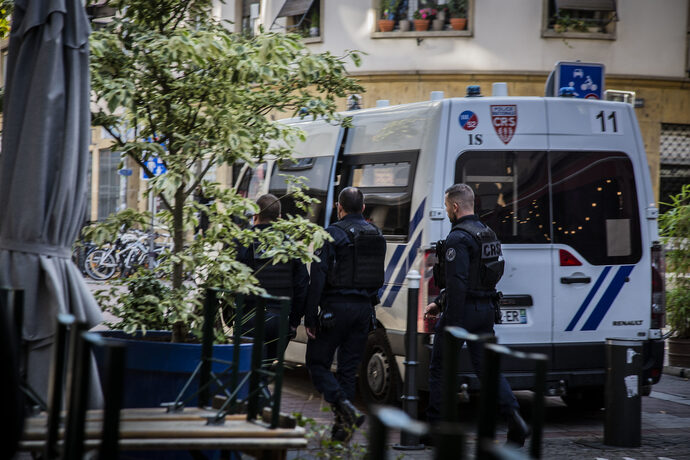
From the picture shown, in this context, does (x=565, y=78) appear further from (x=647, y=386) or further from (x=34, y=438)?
(x=34, y=438)

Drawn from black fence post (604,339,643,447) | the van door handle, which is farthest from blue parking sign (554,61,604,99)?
black fence post (604,339,643,447)

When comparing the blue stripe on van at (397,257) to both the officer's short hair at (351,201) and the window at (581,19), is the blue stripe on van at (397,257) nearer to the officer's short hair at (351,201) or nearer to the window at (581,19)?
the officer's short hair at (351,201)

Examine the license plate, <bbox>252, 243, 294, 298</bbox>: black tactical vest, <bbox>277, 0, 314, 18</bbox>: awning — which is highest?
<bbox>277, 0, 314, 18</bbox>: awning

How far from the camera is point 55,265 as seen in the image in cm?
485

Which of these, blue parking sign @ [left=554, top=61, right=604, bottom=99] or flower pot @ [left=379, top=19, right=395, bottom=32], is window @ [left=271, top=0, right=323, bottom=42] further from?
blue parking sign @ [left=554, top=61, right=604, bottom=99]

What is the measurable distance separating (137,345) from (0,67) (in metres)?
36.4

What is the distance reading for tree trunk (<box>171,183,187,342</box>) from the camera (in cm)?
587

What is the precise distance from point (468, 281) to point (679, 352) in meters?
5.54

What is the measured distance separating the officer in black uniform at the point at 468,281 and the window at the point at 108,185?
25.8m

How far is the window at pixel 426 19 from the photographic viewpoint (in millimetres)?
21000

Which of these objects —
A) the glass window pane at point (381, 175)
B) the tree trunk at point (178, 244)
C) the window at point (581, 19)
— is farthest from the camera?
the window at point (581, 19)

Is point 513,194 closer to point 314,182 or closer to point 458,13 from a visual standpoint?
point 314,182

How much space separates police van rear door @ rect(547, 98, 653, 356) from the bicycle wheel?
17215 millimetres

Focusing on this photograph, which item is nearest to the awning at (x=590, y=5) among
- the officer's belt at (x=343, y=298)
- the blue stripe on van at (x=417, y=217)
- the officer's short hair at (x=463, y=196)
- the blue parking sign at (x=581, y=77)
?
the blue parking sign at (x=581, y=77)
